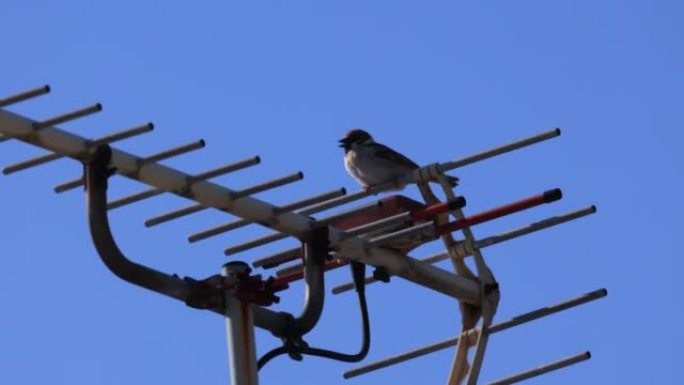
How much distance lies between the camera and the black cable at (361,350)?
6180 mm

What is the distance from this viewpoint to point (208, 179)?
19.7ft

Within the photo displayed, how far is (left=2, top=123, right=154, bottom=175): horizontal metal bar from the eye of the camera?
5.75 m

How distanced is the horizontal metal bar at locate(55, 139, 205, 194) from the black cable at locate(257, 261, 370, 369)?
2.48 ft

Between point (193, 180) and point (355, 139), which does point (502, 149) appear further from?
point (355, 139)

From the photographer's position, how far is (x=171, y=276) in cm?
586

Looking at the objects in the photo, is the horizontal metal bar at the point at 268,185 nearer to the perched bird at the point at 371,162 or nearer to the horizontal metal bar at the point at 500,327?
the horizontal metal bar at the point at 500,327

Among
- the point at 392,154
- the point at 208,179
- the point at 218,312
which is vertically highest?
the point at 392,154

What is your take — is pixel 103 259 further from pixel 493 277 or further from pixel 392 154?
pixel 392 154

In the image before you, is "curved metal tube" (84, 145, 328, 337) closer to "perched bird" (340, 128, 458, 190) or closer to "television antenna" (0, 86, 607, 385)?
"television antenna" (0, 86, 607, 385)

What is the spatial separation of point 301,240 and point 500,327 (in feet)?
4.69

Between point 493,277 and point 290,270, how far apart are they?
117 cm

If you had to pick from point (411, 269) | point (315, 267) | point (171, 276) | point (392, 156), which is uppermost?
point (392, 156)

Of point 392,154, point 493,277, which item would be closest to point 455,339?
point 493,277

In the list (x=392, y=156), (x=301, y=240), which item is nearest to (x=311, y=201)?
(x=301, y=240)
